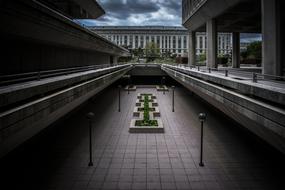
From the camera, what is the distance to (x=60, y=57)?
58.1 feet

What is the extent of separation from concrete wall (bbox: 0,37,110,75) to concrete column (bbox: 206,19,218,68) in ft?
57.0

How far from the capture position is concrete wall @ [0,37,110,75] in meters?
10.8

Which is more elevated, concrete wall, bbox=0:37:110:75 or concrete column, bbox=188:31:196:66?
concrete column, bbox=188:31:196:66

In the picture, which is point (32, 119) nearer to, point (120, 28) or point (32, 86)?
point (32, 86)

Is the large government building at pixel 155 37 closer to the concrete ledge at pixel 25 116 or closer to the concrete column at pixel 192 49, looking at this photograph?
the concrete column at pixel 192 49

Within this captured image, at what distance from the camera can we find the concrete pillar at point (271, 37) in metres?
13.8

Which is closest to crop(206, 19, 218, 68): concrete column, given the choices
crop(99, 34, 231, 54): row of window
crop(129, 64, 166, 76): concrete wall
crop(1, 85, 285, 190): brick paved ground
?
crop(129, 64, 166, 76): concrete wall

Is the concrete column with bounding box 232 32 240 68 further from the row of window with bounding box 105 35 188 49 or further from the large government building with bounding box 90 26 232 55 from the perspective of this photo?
the row of window with bounding box 105 35 188 49

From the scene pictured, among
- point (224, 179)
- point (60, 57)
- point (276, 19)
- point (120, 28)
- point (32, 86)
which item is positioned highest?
point (120, 28)

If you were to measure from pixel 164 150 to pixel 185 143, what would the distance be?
157 cm

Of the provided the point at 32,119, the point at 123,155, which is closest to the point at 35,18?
the point at 32,119

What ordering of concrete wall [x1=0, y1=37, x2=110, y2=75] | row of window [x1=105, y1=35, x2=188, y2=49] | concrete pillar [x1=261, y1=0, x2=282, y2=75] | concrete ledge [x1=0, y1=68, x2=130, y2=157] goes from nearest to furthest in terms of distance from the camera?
concrete ledge [x1=0, y1=68, x2=130, y2=157] < concrete wall [x1=0, y1=37, x2=110, y2=75] < concrete pillar [x1=261, y1=0, x2=282, y2=75] < row of window [x1=105, y1=35, x2=188, y2=49]

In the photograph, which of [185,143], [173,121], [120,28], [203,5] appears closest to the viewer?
[185,143]

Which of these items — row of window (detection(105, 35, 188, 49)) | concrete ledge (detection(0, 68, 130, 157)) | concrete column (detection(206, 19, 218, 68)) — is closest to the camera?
concrete ledge (detection(0, 68, 130, 157))
